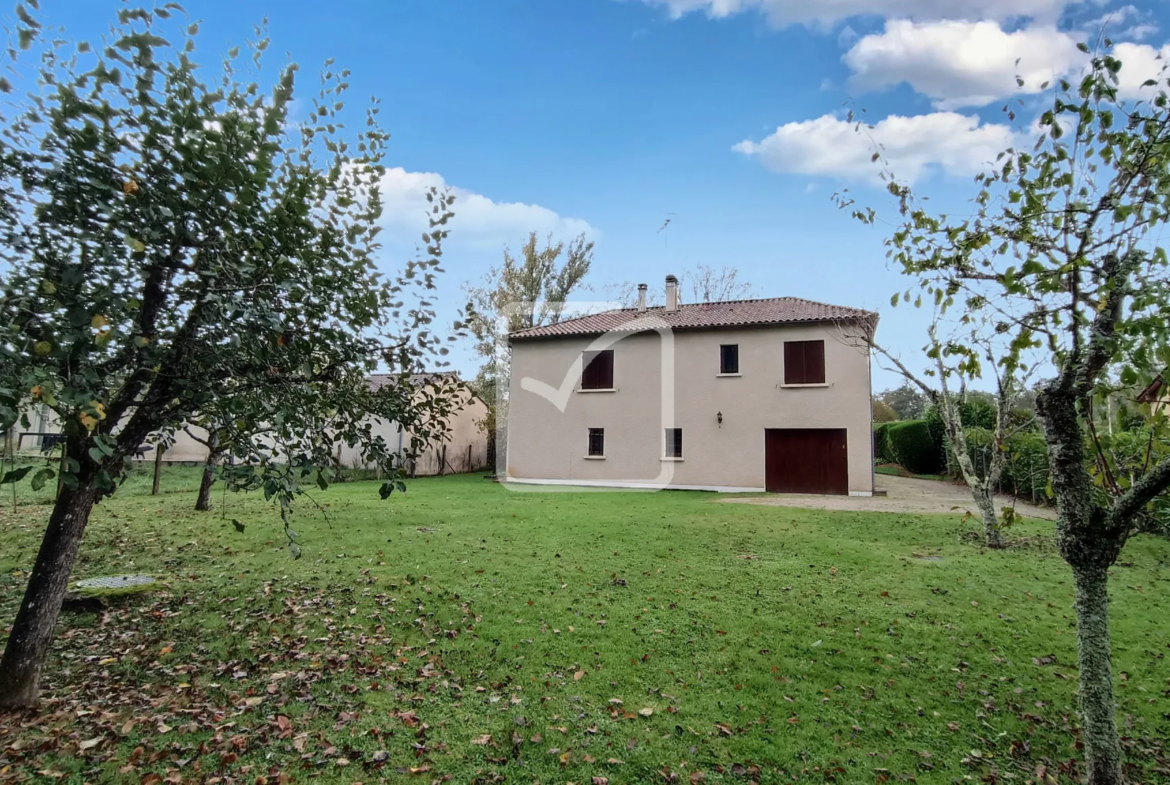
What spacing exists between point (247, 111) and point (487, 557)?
5.67 meters

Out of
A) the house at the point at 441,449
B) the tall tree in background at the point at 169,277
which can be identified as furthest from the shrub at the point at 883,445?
the tall tree in background at the point at 169,277

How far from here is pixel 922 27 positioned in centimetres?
599

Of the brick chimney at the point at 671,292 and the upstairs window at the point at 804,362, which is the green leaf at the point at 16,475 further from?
the brick chimney at the point at 671,292

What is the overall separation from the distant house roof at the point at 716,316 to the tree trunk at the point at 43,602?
50.8 ft

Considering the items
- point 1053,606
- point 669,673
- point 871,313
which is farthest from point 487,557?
point 871,313

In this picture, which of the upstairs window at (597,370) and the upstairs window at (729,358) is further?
the upstairs window at (597,370)

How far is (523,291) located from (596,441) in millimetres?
13370

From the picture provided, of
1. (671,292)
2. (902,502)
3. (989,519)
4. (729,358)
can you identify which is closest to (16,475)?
(989,519)

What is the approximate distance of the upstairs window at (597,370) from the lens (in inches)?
731

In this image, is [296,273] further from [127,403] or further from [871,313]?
[871,313]

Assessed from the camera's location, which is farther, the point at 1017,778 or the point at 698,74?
the point at 698,74

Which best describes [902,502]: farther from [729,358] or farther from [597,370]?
[597,370]

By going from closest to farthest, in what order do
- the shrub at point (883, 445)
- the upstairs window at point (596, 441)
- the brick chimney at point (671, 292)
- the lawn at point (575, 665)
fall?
the lawn at point (575, 665), the upstairs window at point (596, 441), the brick chimney at point (671, 292), the shrub at point (883, 445)

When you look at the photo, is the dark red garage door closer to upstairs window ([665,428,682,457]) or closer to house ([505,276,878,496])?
house ([505,276,878,496])
